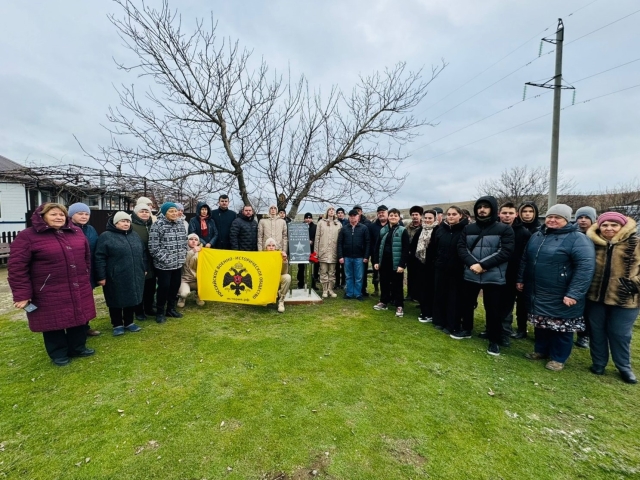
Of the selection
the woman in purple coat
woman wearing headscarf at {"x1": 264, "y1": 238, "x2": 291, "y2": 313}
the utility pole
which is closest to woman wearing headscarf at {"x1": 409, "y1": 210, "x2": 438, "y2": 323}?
woman wearing headscarf at {"x1": 264, "y1": 238, "x2": 291, "y2": 313}

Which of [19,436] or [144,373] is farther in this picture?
[144,373]

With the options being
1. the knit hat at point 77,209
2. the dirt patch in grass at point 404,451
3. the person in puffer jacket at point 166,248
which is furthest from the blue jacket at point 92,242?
the dirt patch in grass at point 404,451

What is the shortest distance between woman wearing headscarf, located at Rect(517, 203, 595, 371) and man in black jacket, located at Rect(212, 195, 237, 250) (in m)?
5.15

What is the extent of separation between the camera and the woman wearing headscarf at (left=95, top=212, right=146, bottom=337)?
3.90m

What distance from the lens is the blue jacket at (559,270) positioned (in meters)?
3.30

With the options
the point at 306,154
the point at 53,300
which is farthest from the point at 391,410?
the point at 306,154

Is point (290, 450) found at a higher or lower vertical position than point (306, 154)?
lower

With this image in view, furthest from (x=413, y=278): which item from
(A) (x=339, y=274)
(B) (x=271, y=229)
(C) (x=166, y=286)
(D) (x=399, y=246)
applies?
(C) (x=166, y=286)

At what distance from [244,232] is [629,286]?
217 inches

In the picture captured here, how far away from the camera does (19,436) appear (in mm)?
2305

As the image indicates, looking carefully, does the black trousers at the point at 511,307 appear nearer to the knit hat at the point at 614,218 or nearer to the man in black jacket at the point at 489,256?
the man in black jacket at the point at 489,256

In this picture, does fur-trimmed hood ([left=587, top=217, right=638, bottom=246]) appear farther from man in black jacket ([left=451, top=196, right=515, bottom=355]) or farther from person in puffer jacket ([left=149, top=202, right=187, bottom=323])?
person in puffer jacket ([left=149, top=202, right=187, bottom=323])

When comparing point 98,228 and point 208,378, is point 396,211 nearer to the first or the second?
point 208,378

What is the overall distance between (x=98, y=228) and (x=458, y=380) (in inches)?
497
